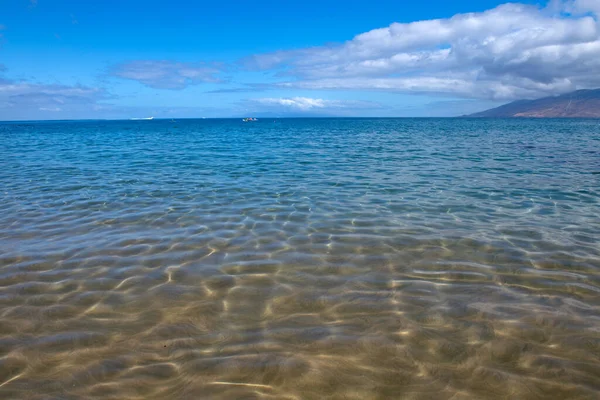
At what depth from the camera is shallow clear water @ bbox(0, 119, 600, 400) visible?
340 centimetres

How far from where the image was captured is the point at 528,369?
3508 millimetres

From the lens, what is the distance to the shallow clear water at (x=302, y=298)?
11.2ft

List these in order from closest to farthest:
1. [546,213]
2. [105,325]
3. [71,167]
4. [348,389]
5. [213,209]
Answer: [348,389] < [105,325] < [546,213] < [213,209] < [71,167]

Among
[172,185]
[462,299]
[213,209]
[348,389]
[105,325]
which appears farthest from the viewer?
[172,185]

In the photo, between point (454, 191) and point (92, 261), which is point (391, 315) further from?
point (454, 191)

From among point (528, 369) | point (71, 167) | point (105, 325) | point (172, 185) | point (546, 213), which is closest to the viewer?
point (528, 369)

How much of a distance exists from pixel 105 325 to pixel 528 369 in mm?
4487

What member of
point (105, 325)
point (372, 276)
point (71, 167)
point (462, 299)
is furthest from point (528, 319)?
point (71, 167)

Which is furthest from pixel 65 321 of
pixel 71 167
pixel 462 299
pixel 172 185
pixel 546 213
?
pixel 71 167

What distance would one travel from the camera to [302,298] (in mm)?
4883

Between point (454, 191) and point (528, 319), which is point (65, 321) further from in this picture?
point (454, 191)

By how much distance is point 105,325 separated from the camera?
14.0ft

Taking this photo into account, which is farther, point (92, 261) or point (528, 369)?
point (92, 261)

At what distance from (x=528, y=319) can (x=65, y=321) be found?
17.9 feet
